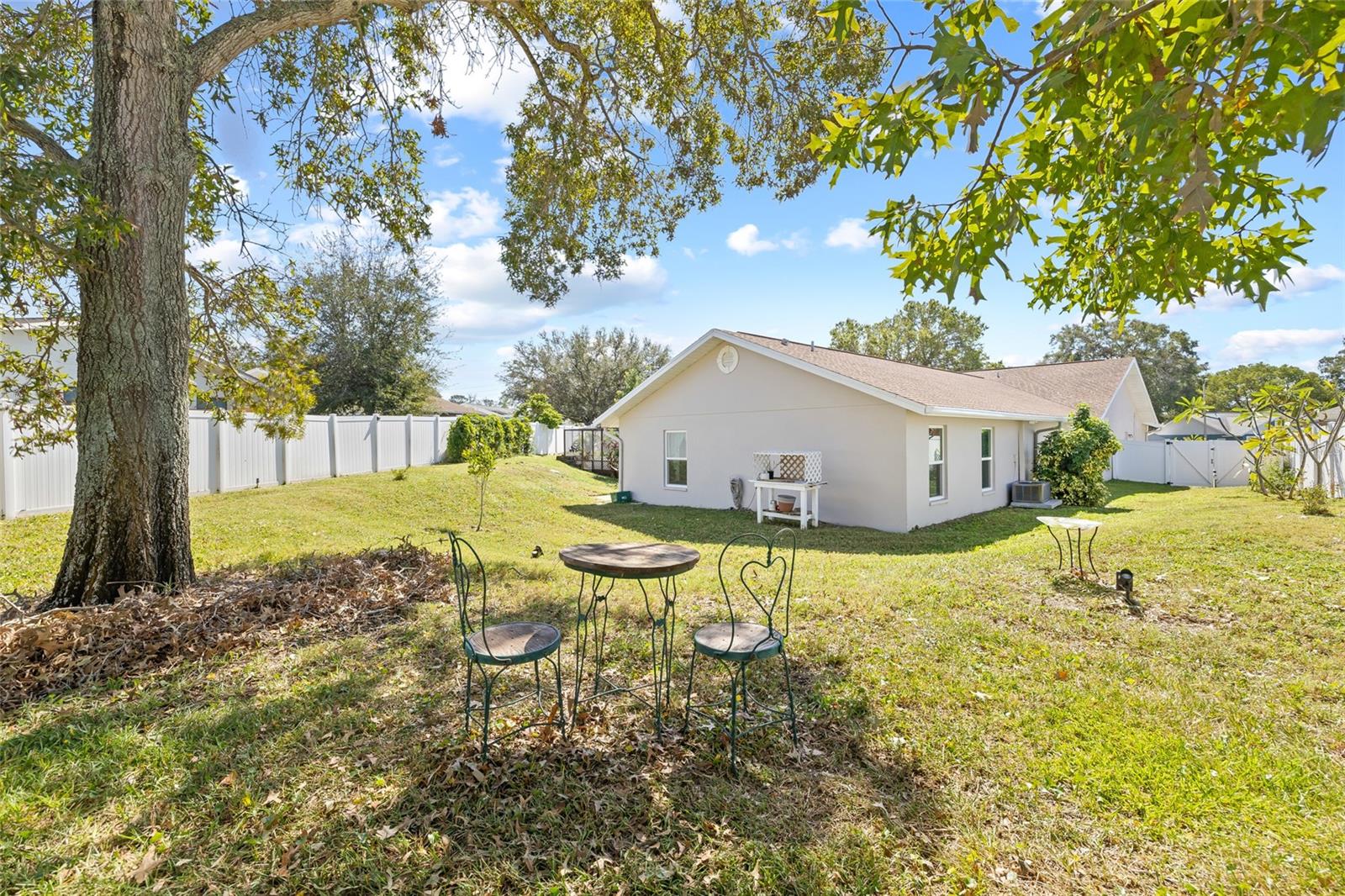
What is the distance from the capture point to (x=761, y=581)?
22.6 ft

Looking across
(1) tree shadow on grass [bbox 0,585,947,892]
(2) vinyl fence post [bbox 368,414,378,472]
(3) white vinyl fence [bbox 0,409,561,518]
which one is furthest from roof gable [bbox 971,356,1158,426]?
(1) tree shadow on grass [bbox 0,585,947,892]

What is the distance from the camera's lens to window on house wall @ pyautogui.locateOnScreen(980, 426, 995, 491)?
13516 mm

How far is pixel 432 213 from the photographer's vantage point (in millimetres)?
8406

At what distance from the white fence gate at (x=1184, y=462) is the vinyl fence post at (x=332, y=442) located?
78.0 feet

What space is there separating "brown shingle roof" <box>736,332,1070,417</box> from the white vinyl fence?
31.5 ft

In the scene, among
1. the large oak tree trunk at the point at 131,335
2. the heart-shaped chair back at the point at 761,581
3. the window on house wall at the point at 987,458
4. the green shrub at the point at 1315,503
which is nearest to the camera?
the heart-shaped chair back at the point at 761,581

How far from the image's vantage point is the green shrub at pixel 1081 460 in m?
14.2

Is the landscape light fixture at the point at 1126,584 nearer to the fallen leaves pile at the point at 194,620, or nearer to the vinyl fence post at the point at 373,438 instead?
the fallen leaves pile at the point at 194,620

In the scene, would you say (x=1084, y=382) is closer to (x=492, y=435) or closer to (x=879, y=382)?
(x=879, y=382)

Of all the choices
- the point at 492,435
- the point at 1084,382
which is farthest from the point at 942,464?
the point at 492,435

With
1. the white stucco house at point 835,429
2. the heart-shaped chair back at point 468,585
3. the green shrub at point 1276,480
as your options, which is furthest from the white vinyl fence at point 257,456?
the green shrub at point 1276,480

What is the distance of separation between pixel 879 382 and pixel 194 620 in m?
11.2

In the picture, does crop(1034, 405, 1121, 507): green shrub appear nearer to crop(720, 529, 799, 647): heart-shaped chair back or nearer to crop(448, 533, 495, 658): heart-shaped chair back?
crop(720, 529, 799, 647): heart-shaped chair back

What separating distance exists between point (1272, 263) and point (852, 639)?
139 inches
